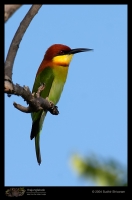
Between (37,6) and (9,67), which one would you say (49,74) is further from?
(9,67)

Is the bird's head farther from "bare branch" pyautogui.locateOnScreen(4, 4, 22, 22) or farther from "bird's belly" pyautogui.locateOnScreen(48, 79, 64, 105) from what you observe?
"bare branch" pyautogui.locateOnScreen(4, 4, 22, 22)

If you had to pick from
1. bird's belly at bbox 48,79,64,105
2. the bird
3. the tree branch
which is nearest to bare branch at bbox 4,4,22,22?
the tree branch

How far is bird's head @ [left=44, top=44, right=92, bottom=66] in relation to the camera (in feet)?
12.1

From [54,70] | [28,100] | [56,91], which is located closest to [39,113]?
[56,91]

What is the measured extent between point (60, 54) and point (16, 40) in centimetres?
183

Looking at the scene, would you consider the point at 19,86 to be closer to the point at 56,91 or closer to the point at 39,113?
the point at 39,113

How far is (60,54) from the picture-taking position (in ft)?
12.2

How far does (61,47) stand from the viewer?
3.74 meters

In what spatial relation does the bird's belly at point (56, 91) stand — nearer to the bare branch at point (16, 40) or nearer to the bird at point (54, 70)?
the bird at point (54, 70)

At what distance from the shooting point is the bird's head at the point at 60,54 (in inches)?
145

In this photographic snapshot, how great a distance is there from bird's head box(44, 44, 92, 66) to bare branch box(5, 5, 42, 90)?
1574 mm

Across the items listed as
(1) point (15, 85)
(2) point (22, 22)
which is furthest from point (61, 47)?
(1) point (15, 85)

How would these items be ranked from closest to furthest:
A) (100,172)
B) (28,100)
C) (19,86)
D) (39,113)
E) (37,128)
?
(100,172), (19,86), (28,100), (37,128), (39,113)
